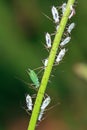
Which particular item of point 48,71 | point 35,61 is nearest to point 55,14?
point 48,71

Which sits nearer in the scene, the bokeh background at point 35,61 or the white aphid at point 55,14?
the white aphid at point 55,14

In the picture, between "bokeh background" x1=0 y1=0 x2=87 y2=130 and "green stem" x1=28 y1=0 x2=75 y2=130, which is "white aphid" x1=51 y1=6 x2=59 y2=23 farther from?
"bokeh background" x1=0 y1=0 x2=87 y2=130

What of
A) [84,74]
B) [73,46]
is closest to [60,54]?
[84,74]

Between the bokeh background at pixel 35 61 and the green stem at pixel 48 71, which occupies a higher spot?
the green stem at pixel 48 71

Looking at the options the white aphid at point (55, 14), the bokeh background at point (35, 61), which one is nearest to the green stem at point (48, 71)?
the white aphid at point (55, 14)

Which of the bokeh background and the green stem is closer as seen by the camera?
the green stem

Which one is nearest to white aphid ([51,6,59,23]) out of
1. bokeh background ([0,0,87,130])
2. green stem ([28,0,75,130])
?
green stem ([28,0,75,130])

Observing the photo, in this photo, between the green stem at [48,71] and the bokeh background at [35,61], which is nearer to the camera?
the green stem at [48,71]

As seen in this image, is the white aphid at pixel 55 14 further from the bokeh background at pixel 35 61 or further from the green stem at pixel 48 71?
the bokeh background at pixel 35 61

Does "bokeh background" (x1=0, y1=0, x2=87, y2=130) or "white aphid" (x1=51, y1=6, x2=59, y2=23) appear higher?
"white aphid" (x1=51, y1=6, x2=59, y2=23)
